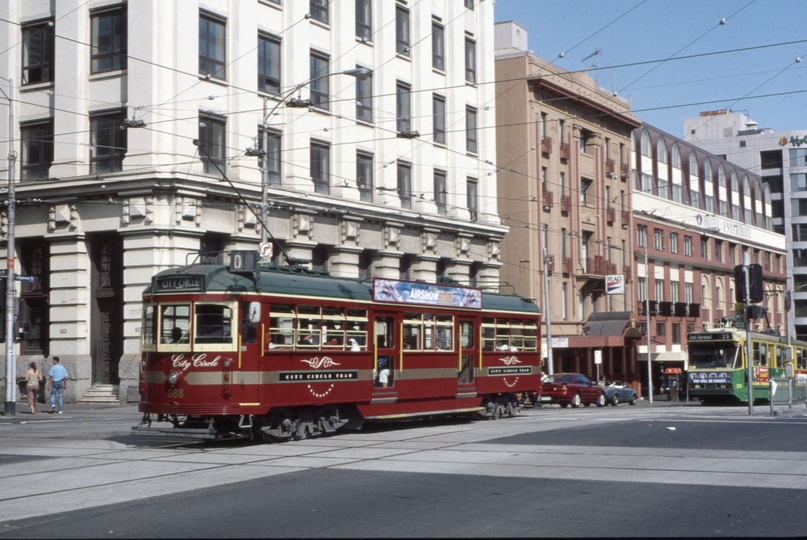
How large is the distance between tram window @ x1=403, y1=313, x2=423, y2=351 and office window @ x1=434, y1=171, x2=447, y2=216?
21.3 metres

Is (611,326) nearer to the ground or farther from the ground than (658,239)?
nearer to the ground

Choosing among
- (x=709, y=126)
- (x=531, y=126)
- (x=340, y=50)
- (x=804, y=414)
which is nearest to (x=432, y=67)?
(x=340, y=50)

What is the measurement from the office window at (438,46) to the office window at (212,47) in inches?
470

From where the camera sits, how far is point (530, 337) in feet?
92.3

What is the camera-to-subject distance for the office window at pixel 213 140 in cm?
3372

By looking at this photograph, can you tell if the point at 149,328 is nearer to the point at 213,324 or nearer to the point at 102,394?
the point at 213,324

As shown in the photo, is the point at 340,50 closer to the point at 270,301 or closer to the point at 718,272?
the point at 270,301

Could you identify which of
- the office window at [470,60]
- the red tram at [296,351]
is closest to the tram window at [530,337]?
the red tram at [296,351]

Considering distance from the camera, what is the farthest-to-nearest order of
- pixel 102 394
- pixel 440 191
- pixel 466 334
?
pixel 440 191 → pixel 102 394 → pixel 466 334

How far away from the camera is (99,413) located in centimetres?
3016

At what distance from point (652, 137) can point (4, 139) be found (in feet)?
143

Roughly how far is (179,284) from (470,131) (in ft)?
95.2

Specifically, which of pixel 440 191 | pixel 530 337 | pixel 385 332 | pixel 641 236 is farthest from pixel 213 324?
pixel 641 236

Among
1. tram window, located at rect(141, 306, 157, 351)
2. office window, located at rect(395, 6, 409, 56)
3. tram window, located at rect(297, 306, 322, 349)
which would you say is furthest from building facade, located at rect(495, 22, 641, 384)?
tram window, located at rect(141, 306, 157, 351)
